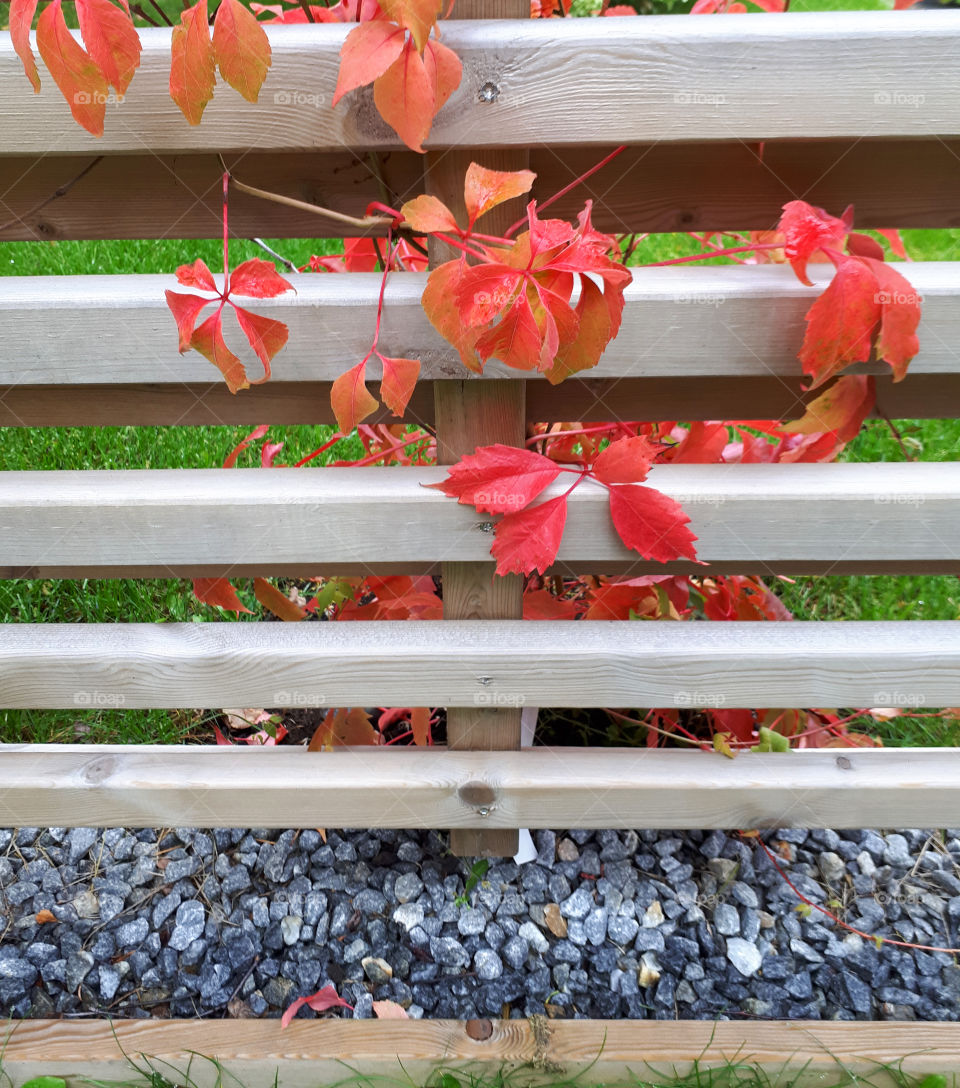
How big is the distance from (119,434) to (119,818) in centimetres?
140

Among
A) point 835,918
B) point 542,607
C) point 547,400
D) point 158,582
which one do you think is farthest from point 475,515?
point 158,582

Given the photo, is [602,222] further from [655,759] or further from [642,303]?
[655,759]

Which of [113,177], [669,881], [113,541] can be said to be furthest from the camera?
[669,881]

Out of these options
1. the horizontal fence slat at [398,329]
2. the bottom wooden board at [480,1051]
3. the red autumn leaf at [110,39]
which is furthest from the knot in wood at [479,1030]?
the red autumn leaf at [110,39]

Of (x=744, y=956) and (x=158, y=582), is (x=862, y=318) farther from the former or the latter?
(x=158, y=582)

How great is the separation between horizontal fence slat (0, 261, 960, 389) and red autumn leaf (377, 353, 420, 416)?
2.2 inches

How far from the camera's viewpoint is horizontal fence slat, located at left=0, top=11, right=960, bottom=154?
824 millimetres

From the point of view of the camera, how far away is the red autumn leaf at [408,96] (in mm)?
733

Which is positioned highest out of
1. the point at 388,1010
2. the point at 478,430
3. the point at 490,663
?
the point at 478,430

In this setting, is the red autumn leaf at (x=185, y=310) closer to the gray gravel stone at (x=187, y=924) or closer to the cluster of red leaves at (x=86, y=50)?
the cluster of red leaves at (x=86, y=50)

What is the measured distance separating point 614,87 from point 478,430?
1.40 ft

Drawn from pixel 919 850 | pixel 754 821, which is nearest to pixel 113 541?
pixel 754 821

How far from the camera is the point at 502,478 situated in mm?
1005

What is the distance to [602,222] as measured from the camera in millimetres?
984
